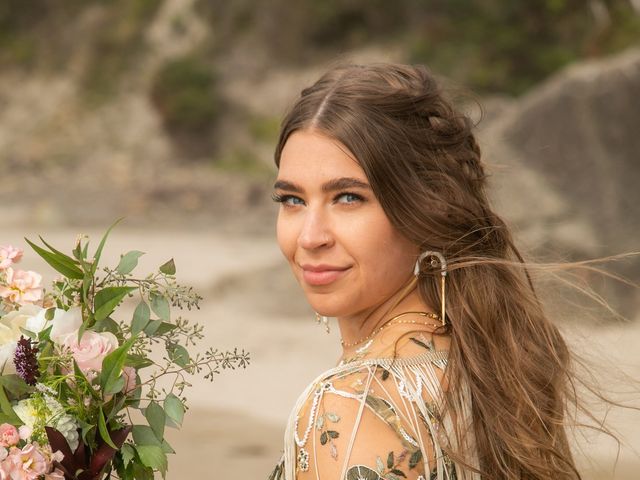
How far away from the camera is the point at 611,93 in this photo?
10234mm

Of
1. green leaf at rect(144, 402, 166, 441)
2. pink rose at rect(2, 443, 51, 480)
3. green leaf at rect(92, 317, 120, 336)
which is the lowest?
pink rose at rect(2, 443, 51, 480)

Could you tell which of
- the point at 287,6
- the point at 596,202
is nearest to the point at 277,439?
the point at 596,202

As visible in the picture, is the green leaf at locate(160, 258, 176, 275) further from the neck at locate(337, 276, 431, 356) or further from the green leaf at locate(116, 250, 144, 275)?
the neck at locate(337, 276, 431, 356)

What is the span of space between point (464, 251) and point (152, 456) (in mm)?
860

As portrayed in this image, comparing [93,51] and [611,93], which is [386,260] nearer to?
[611,93]

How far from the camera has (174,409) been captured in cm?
185

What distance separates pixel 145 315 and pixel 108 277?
0.09 metres

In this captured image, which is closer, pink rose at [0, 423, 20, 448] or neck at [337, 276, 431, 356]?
pink rose at [0, 423, 20, 448]

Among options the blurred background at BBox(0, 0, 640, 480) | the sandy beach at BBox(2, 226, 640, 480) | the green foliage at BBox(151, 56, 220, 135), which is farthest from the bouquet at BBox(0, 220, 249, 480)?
the green foliage at BBox(151, 56, 220, 135)

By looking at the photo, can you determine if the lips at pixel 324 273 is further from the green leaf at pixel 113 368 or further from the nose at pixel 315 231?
the green leaf at pixel 113 368

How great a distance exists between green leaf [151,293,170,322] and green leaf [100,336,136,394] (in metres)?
0.13

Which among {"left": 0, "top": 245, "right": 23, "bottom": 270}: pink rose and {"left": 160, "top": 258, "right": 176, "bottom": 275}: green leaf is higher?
{"left": 0, "top": 245, "right": 23, "bottom": 270}: pink rose

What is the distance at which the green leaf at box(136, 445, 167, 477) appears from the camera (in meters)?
1.80

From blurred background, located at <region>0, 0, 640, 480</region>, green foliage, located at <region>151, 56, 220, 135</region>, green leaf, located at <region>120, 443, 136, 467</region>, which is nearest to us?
green leaf, located at <region>120, 443, 136, 467</region>
